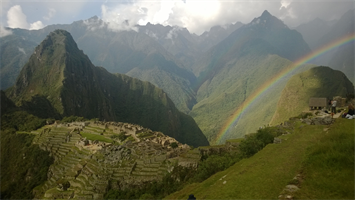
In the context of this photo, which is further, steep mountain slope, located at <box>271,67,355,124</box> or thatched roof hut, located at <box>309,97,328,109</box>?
steep mountain slope, located at <box>271,67,355,124</box>

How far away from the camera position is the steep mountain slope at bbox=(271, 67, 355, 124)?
364 feet

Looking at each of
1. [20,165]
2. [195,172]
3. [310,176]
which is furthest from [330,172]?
[20,165]

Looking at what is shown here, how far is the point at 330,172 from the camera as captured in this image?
892 cm

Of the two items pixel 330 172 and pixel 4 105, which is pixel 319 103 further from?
pixel 4 105

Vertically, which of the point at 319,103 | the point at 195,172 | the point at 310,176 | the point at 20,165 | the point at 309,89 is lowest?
the point at 20,165

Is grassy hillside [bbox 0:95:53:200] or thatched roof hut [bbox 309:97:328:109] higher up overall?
thatched roof hut [bbox 309:97:328:109]

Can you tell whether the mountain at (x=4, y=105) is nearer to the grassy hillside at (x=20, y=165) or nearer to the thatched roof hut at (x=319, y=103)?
the grassy hillside at (x=20, y=165)

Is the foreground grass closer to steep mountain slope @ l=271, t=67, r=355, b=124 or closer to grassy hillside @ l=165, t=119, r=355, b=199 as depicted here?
grassy hillside @ l=165, t=119, r=355, b=199

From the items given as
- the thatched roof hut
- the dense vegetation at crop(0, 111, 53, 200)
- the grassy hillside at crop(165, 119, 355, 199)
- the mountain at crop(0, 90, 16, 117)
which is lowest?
the dense vegetation at crop(0, 111, 53, 200)

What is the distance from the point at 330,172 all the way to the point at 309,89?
5287 inches

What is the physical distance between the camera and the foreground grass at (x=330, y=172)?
Result: 307 inches

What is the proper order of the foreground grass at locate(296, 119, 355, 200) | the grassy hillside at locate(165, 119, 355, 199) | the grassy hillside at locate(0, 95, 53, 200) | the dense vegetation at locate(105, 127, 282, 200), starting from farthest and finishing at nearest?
the grassy hillside at locate(0, 95, 53, 200), the dense vegetation at locate(105, 127, 282, 200), the grassy hillside at locate(165, 119, 355, 199), the foreground grass at locate(296, 119, 355, 200)

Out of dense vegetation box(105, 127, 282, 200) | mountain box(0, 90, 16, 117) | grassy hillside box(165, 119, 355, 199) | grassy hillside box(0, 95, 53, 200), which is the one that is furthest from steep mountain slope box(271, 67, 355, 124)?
mountain box(0, 90, 16, 117)

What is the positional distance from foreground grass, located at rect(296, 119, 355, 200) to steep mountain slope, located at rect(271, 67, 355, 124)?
103963 millimetres
